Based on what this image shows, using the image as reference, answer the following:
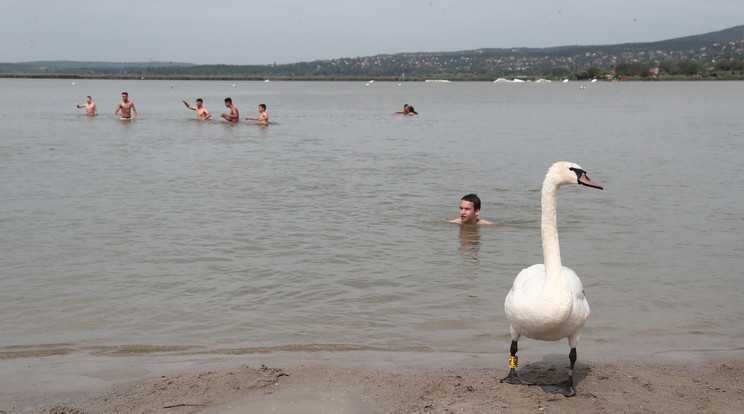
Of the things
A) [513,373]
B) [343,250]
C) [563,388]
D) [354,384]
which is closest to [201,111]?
[343,250]

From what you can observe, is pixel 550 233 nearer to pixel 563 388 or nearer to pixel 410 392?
pixel 563 388

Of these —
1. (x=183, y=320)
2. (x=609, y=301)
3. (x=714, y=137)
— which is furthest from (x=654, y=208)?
(x=714, y=137)

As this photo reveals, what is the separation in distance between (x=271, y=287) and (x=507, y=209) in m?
6.65

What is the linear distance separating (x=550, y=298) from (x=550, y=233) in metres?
0.58

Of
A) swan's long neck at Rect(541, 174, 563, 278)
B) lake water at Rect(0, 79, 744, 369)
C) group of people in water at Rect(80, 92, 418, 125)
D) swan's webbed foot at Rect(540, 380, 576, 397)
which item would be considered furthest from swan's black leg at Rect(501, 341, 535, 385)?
group of people in water at Rect(80, 92, 418, 125)

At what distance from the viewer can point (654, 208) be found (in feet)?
46.2

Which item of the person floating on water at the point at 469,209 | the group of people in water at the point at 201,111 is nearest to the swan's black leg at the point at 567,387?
the person floating on water at the point at 469,209

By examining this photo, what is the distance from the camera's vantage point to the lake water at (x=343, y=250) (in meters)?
7.30

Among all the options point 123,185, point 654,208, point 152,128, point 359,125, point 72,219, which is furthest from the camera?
point 359,125

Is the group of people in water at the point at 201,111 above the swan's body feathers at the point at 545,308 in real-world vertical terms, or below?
below

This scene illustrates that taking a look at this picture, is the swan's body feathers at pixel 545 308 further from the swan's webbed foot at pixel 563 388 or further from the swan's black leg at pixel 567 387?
the swan's webbed foot at pixel 563 388

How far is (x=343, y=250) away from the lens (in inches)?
423

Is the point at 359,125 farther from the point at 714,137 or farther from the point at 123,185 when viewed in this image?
the point at 123,185

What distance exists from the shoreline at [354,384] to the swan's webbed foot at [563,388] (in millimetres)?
64
